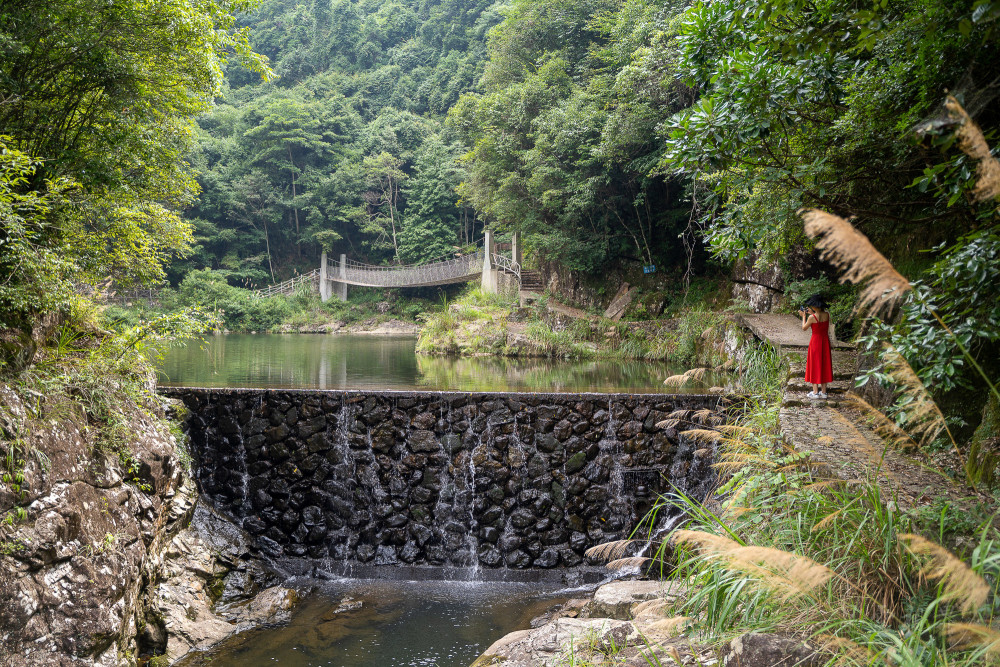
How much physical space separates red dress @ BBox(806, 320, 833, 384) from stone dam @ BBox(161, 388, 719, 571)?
4.58 ft

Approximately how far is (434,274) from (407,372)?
17.0m

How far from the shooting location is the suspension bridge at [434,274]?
73.9ft

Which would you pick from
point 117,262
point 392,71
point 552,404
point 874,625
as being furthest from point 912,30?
point 392,71

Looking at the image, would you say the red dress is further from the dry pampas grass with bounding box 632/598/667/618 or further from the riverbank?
the dry pampas grass with bounding box 632/598/667/618

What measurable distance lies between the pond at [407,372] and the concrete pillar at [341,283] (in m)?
17.5

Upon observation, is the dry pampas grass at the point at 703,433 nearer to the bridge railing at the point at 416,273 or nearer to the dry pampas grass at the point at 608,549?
the dry pampas grass at the point at 608,549

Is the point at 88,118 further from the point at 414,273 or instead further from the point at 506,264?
the point at 414,273

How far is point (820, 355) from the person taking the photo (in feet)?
19.8

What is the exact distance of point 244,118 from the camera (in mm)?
36000

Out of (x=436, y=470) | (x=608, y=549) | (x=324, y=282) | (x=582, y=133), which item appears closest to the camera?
(x=608, y=549)

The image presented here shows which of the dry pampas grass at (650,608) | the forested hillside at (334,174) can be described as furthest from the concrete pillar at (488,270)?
the dry pampas grass at (650,608)

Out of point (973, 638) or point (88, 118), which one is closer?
point (973, 638)

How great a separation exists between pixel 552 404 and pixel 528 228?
1219cm

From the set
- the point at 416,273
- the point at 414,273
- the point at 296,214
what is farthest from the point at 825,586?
Answer: the point at 296,214
